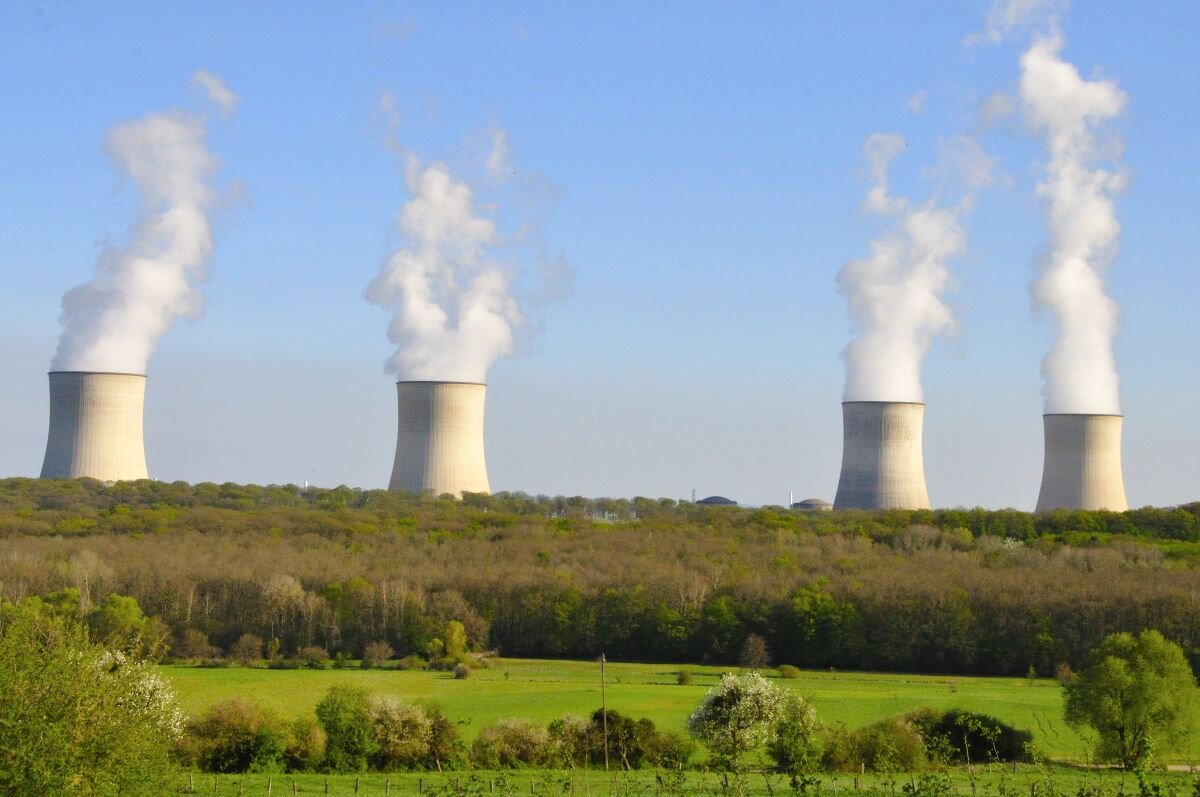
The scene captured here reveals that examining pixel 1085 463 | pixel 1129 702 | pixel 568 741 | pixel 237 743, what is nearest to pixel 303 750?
pixel 237 743

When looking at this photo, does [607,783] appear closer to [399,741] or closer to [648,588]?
[399,741]

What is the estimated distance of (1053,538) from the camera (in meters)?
36.8

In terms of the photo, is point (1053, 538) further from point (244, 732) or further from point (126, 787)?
point (126, 787)

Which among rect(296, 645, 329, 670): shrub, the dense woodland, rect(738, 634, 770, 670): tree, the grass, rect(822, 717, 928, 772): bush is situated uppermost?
the dense woodland

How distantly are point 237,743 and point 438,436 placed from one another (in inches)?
581

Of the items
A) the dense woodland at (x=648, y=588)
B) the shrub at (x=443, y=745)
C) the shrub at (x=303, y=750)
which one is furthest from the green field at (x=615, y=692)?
the shrub at (x=303, y=750)

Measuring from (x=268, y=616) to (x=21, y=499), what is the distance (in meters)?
22.2

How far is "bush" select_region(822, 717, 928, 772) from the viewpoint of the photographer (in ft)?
52.1

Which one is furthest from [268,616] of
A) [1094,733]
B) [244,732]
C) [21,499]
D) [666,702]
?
[21,499]

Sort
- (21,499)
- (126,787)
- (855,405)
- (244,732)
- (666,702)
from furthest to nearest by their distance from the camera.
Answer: (21,499), (855,405), (666,702), (244,732), (126,787)

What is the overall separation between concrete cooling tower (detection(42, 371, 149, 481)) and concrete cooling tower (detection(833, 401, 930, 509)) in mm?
13861

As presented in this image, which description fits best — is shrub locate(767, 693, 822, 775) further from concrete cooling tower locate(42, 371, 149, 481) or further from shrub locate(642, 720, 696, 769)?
concrete cooling tower locate(42, 371, 149, 481)

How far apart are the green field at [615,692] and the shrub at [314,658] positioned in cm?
62

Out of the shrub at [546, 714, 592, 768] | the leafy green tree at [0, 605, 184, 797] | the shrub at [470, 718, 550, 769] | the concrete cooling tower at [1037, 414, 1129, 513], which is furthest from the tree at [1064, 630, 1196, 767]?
the concrete cooling tower at [1037, 414, 1129, 513]
